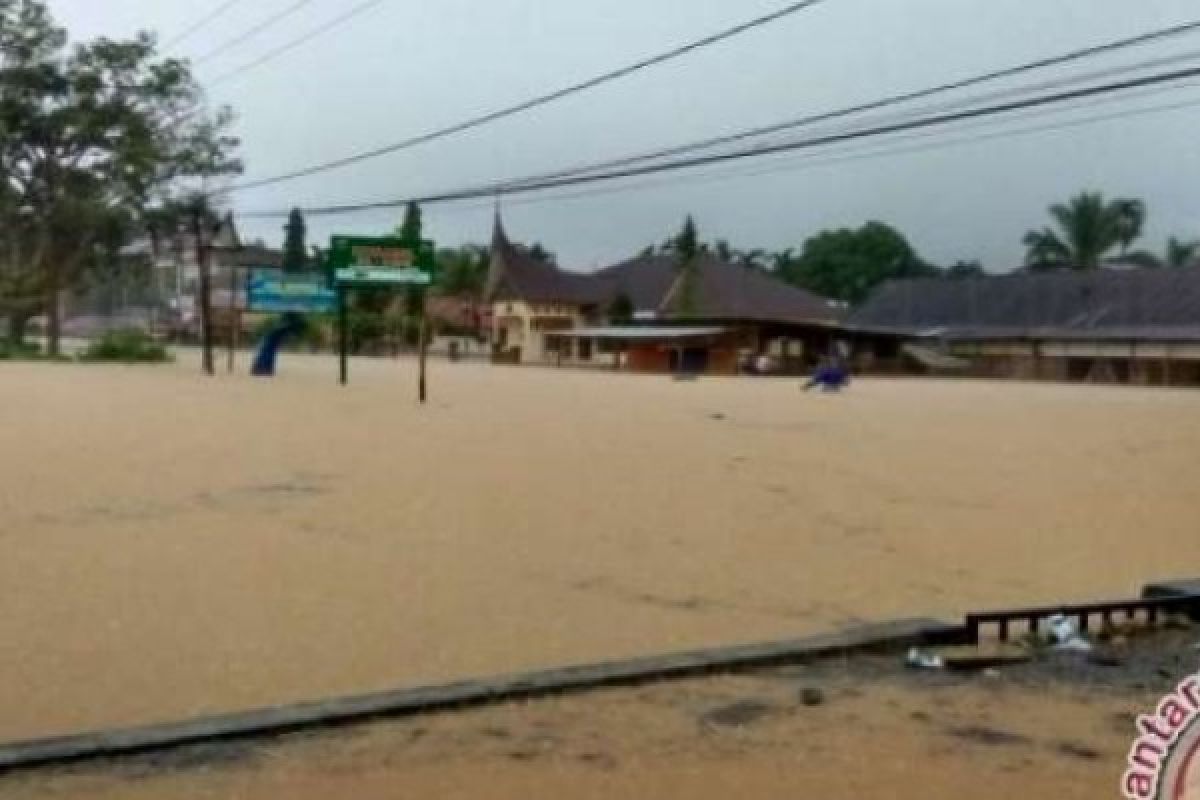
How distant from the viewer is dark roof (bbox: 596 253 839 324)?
78.1 metres

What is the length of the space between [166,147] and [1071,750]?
53.1m

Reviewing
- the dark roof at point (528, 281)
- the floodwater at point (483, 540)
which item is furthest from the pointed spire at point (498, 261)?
the floodwater at point (483, 540)

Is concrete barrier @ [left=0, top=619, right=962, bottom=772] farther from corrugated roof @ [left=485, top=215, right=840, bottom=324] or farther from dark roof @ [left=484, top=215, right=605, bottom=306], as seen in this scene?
dark roof @ [left=484, top=215, right=605, bottom=306]

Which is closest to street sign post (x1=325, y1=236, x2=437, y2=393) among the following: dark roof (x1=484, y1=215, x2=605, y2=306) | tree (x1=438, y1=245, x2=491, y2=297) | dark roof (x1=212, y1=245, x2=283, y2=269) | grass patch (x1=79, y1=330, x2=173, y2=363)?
grass patch (x1=79, y1=330, x2=173, y2=363)

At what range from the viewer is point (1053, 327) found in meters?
63.5

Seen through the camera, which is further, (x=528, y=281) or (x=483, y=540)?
(x=528, y=281)

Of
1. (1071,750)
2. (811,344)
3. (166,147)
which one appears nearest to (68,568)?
(1071,750)

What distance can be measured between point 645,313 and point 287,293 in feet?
127

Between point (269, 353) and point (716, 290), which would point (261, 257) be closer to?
point (716, 290)

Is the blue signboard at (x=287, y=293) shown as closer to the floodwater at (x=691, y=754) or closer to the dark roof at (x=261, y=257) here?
the floodwater at (x=691, y=754)

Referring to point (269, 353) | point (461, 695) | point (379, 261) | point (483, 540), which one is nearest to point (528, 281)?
point (269, 353)

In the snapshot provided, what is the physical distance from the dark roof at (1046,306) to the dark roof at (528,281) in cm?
1651

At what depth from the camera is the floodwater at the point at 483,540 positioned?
711 centimetres

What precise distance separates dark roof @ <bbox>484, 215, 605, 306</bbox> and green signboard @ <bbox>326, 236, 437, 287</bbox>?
143 feet
